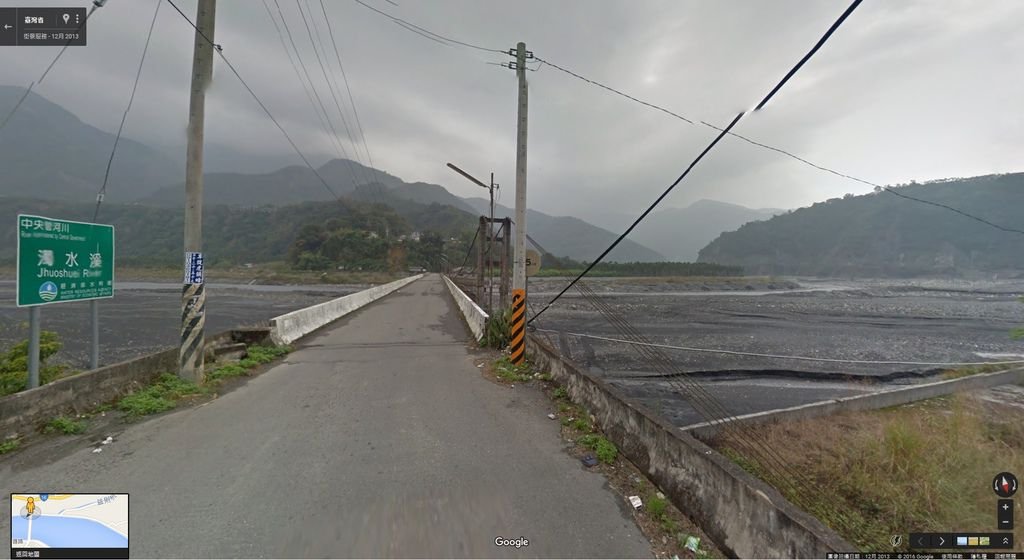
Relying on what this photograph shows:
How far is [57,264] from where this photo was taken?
4.37 metres

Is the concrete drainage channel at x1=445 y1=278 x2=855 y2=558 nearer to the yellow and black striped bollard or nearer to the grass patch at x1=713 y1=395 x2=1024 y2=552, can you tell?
the grass patch at x1=713 y1=395 x2=1024 y2=552

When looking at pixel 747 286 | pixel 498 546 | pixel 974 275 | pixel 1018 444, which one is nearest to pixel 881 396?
pixel 1018 444

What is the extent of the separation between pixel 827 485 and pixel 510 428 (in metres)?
3.90

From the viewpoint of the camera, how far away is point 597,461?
3.56 metres

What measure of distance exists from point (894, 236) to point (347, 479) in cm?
14044

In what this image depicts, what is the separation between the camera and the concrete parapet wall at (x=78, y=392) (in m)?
3.71

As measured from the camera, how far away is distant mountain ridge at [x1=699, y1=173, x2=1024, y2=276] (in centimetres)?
7488

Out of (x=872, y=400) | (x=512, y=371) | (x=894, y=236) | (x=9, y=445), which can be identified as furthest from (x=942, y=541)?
(x=894, y=236)

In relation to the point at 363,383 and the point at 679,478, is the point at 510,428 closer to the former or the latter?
the point at 679,478

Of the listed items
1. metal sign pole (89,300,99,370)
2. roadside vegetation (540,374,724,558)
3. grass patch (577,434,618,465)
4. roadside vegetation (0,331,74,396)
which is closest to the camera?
roadside vegetation (540,374,724,558)

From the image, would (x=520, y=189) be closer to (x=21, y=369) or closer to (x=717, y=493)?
(x=717, y=493)

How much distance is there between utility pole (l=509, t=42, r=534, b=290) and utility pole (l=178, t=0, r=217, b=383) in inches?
217

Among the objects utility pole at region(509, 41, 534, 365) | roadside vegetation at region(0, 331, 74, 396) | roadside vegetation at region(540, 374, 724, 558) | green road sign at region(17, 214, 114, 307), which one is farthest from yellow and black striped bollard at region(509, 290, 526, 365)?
roadside vegetation at region(0, 331, 74, 396)

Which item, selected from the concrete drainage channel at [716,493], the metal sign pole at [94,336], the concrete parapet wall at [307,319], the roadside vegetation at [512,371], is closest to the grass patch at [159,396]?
the metal sign pole at [94,336]
